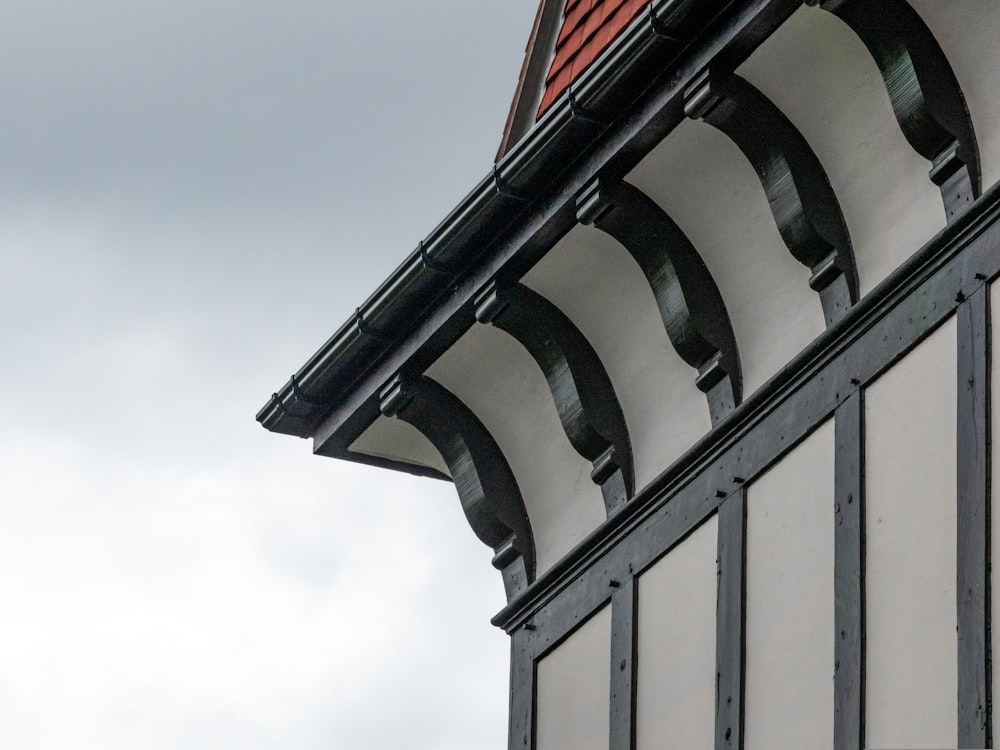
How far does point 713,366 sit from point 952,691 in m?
1.67

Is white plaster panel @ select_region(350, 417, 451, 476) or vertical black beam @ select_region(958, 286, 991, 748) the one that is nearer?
vertical black beam @ select_region(958, 286, 991, 748)

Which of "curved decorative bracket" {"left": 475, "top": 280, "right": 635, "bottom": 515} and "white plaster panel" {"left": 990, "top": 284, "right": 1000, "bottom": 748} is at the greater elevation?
"curved decorative bracket" {"left": 475, "top": 280, "right": 635, "bottom": 515}

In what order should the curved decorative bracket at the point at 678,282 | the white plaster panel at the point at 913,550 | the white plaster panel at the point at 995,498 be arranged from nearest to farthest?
the white plaster panel at the point at 995,498
the white plaster panel at the point at 913,550
the curved decorative bracket at the point at 678,282

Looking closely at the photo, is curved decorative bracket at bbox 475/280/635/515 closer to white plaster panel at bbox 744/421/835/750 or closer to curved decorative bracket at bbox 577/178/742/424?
curved decorative bracket at bbox 577/178/742/424

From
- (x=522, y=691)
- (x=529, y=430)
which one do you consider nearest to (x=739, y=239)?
(x=529, y=430)

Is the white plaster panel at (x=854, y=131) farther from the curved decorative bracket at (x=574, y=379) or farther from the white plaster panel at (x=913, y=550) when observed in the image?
the curved decorative bracket at (x=574, y=379)

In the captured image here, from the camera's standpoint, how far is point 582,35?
791 centimetres

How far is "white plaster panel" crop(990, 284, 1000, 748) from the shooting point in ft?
17.0

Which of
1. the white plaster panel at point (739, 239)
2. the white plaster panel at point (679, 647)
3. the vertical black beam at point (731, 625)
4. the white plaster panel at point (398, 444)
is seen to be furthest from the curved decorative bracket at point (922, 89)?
the white plaster panel at point (398, 444)

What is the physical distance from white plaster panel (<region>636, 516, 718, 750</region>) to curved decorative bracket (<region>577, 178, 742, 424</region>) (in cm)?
45

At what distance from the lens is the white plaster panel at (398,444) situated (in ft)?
26.1

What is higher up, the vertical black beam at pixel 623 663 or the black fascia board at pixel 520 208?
the black fascia board at pixel 520 208

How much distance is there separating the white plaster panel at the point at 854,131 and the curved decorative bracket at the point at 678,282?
60 cm

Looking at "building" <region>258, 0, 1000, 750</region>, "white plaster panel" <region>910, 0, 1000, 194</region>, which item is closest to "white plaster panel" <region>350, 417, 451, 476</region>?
"building" <region>258, 0, 1000, 750</region>
